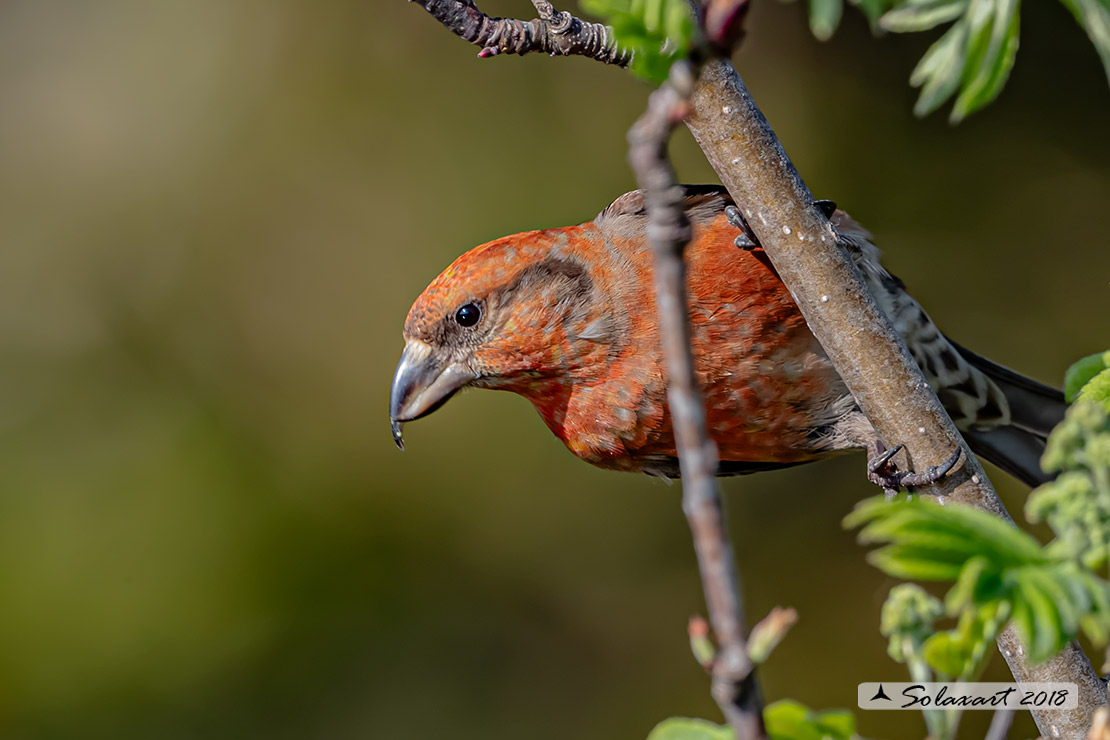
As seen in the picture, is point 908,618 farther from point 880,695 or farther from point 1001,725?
point 880,695

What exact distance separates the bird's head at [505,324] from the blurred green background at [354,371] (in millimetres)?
2156

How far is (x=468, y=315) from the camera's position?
10.4ft

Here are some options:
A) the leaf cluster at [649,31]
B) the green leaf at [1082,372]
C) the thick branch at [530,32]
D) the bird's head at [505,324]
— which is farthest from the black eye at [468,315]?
the leaf cluster at [649,31]

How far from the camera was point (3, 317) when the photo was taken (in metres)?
5.71

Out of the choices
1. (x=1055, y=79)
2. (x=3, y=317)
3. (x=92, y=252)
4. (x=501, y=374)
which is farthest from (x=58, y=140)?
(x=1055, y=79)

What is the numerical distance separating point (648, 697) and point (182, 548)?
244 cm

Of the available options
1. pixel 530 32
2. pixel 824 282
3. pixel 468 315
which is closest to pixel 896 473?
pixel 824 282

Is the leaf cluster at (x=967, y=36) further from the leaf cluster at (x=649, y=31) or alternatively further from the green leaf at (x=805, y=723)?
the green leaf at (x=805, y=723)

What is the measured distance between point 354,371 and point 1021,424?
3.29 m

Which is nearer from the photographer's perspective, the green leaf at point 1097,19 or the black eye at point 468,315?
the green leaf at point 1097,19

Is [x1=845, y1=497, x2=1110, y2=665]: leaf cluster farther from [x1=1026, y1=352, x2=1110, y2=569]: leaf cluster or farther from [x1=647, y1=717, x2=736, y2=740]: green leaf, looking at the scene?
[x1=647, y1=717, x2=736, y2=740]: green leaf

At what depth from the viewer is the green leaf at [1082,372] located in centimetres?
158

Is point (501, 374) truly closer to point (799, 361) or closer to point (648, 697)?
point (799, 361)

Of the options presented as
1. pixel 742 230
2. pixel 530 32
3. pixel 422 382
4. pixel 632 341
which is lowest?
pixel 422 382
